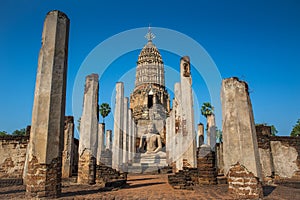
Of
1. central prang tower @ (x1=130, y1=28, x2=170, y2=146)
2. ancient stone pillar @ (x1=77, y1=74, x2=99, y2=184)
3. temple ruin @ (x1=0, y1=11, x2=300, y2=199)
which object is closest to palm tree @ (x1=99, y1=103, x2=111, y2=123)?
central prang tower @ (x1=130, y1=28, x2=170, y2=146)

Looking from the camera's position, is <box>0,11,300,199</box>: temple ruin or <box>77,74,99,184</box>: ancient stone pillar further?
<box>77,74,99,184</box>: ancient stone pillar

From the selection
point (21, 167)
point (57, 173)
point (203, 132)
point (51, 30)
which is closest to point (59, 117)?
point (57, 173)

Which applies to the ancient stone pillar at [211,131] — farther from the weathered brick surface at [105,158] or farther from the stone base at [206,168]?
the weathered brick surface at [105,158]

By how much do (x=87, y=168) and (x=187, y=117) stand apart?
Result: 538cm

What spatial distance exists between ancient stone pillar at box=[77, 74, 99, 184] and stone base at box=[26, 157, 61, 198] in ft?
12.7

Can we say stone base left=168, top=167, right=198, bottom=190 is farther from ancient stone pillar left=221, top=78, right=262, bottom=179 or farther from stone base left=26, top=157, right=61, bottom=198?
stone base left=26, top=157, right=61, bottom=198

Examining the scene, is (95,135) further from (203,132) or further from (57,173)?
(203,132)

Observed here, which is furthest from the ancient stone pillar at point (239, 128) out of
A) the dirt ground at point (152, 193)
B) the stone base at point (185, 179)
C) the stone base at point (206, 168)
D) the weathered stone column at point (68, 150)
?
the weathered stone column at point (68, 150)

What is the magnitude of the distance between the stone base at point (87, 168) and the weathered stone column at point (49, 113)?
3.72 meters

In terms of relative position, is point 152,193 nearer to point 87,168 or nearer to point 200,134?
point 87,168

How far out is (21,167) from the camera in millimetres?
15148

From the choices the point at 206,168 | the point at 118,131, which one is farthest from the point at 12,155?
the point at 206,168

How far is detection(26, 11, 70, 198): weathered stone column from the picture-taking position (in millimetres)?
6332

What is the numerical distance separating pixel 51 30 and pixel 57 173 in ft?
14.1
